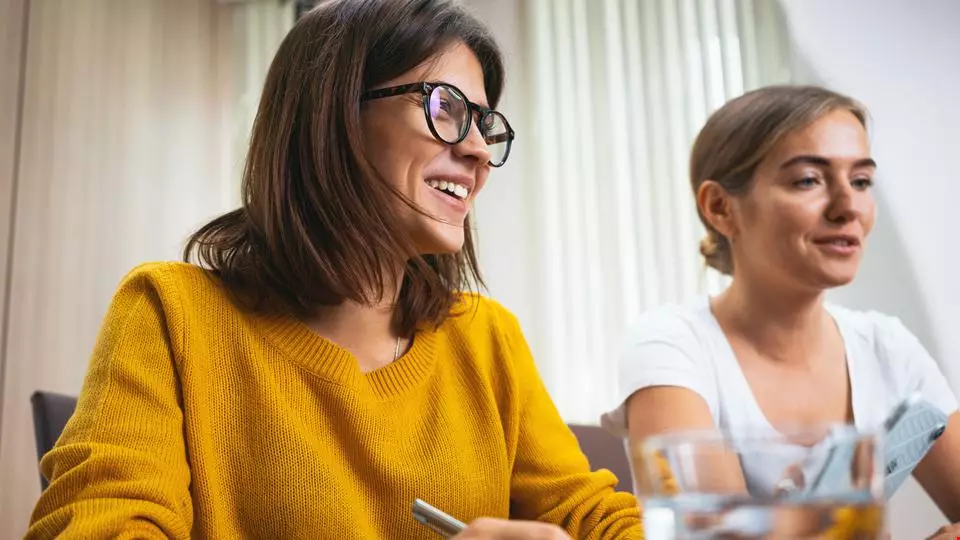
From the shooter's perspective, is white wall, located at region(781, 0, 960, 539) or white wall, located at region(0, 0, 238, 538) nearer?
white wall, located at region(781, 0, 960, 539)

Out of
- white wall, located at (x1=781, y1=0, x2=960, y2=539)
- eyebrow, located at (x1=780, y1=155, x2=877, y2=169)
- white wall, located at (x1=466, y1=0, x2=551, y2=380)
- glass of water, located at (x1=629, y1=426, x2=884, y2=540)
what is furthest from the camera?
white wall, located at (x1=466, y1=0, x2=551, y2=380)

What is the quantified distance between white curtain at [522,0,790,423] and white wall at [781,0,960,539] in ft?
1.00

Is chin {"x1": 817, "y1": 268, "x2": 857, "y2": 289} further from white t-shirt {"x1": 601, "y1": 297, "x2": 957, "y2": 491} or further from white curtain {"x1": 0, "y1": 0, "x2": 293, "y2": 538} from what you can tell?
white curtain {"x1": 0, "y1": 0, "x2": 293, "y2": 538}

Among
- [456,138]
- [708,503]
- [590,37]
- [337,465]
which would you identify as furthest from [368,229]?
[590,37]

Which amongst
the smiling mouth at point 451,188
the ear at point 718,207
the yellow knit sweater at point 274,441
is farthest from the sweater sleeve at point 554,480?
the ear at point 718,207

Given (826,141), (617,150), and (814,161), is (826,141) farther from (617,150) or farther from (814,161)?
(617,150)

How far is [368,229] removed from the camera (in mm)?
1006

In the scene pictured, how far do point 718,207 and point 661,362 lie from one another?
32 centimetres

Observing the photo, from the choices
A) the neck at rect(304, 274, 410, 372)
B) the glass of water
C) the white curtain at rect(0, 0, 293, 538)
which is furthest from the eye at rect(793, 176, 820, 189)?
the white curtain at rect(0, 0, 293, 538)

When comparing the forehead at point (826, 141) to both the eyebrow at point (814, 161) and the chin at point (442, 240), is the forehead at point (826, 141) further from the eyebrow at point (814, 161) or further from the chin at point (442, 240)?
the chin at point (442, 240)

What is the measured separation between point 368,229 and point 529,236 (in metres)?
2.06

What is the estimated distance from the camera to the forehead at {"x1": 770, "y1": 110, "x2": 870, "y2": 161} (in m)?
1.34

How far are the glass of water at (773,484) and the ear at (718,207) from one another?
1.15 meters

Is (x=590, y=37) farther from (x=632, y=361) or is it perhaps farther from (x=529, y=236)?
(x=632, y=361)
